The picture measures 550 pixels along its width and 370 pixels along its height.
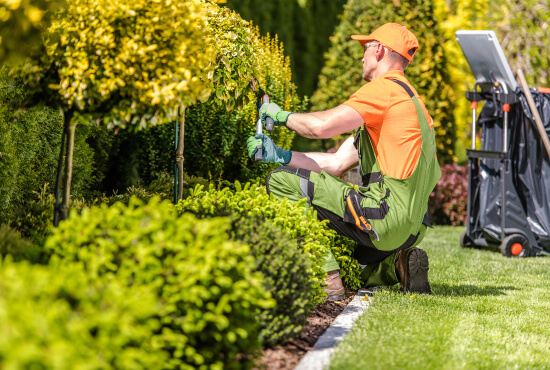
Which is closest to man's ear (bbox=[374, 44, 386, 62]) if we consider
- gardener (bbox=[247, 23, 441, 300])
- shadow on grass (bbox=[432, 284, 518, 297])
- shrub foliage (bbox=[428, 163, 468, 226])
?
gardener (bbox=[247, 23, 441, 300])

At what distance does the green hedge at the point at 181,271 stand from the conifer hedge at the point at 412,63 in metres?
7.90

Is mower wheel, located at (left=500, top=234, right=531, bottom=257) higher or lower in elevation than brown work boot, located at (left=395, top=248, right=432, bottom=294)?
lower

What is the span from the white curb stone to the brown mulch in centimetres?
5

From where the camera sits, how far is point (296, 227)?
3.52m

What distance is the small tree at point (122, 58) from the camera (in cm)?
263

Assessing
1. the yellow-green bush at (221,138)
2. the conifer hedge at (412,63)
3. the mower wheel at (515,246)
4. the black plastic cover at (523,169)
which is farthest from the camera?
the conifer hedge at (412,63)

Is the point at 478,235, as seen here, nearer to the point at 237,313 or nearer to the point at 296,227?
the point at 296,227

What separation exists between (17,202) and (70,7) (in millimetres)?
1856

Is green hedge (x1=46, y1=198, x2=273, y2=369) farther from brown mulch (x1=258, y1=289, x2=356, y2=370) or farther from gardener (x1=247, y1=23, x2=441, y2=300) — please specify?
gardener (x1=247, y1=23, x2=441, y2=300)

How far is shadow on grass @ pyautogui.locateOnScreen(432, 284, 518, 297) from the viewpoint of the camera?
4382mm

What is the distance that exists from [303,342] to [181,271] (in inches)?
42.3

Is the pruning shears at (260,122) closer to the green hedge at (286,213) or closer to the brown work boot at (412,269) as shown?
the green hedge at (286,213)

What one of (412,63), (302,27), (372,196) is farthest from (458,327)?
(302,27)

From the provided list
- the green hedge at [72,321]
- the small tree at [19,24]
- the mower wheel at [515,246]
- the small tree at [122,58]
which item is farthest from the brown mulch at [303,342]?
the mower wheel at [515,246]
